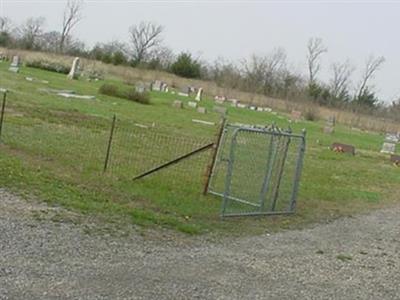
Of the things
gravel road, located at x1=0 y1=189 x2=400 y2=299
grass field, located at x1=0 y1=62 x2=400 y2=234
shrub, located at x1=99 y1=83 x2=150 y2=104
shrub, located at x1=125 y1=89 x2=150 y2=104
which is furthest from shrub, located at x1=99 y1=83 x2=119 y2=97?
gravel road, located at x1=0 y1=189 x2=400 y2=299

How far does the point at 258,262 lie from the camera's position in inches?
239

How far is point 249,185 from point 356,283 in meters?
4.26

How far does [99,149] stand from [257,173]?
13.6ft

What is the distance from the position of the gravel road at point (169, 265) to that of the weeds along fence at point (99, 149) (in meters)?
2.76

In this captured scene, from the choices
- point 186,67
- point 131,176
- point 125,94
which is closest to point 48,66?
point 125,94

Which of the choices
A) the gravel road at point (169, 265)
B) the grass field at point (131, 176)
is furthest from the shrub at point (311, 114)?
the gravel road at point (169, 265)

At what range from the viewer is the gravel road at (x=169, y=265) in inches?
179

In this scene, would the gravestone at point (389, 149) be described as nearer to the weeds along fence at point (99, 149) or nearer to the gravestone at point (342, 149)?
the gravestone at point (342, 149)

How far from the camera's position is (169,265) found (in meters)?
5.41

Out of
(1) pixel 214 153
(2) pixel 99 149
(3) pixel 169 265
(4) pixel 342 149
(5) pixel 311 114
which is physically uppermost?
(5) pixel 311 114

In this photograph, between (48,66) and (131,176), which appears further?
(48,66)

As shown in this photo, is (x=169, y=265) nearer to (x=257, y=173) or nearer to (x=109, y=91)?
(x=257, y=173)

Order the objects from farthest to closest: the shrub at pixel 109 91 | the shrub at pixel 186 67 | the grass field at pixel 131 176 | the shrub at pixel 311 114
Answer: the shrub at pixel 186 67, the shrub at pixel 311 114, the shrub at pixel 109 91, the grass field at pixel 131 176

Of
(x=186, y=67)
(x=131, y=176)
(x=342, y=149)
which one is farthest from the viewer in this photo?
(x=186, y=67)
